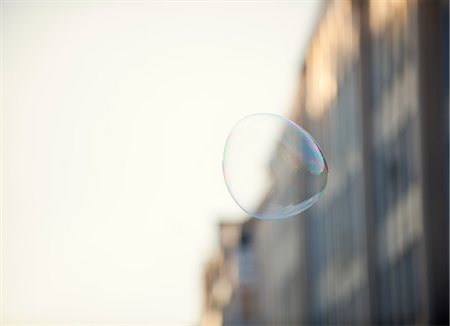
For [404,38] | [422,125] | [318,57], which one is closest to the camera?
[422,125]

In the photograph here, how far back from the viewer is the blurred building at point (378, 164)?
35406mm

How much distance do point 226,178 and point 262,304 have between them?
80.3 m

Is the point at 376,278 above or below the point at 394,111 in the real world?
below

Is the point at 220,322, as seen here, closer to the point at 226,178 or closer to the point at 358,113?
the point at 358,113

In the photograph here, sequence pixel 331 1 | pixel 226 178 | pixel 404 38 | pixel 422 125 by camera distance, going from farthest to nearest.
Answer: pixel 331 1 < pixel 404 38 < pixel 422 125 < pixel 226 178

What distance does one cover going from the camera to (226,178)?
17.0m

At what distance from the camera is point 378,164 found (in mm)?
42969

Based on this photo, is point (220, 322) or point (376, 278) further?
point (220, 322)

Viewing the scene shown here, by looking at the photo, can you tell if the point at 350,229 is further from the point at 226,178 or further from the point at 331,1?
the point at 226,178

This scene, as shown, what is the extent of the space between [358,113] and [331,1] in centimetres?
840

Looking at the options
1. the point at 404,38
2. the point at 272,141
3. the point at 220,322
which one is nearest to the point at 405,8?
the point at 404,38

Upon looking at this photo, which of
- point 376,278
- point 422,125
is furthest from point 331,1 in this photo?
point 422,125

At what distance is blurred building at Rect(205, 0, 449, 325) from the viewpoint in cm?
3541

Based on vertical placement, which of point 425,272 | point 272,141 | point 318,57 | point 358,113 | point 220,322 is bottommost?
point 220,322
